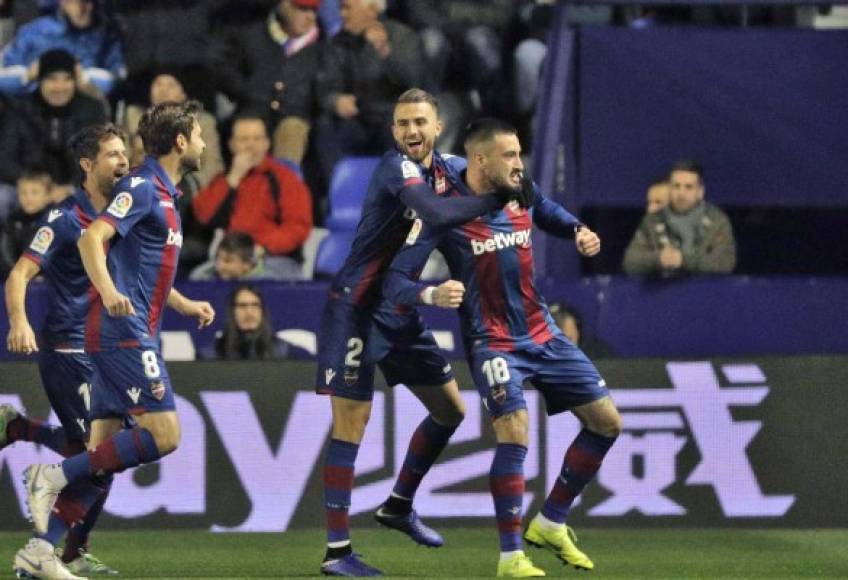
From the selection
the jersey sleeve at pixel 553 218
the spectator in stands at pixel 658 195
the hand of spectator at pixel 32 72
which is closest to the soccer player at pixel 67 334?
the jersey sleeve at pixel 553 218

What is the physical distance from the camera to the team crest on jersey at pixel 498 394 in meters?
9.29

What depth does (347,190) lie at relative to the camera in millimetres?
14414

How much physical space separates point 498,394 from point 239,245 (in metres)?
4.21

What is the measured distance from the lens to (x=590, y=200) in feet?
48.2

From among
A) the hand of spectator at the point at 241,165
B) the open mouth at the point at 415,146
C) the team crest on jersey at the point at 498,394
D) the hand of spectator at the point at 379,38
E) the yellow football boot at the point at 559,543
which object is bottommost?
the yellow football boot at the point at 559,543

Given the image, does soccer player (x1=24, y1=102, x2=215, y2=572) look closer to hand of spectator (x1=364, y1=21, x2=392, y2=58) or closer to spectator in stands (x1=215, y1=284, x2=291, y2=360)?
spectator in stands (x1=215, y1=284, x2=291, y2=360)

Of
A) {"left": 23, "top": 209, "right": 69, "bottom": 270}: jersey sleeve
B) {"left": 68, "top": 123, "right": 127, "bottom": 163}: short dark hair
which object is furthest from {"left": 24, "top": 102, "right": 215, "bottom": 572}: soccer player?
{"left": 23, "top": 209, "right": 69, "bottom": 270}: jersey sleeve

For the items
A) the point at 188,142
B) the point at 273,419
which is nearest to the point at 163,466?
the point at 273,419

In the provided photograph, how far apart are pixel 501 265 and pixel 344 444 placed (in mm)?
1108

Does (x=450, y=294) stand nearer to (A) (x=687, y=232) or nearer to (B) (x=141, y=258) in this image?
(B) (x=141, y=258)

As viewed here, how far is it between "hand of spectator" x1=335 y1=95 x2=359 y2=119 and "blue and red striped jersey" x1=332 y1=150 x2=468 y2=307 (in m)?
4.99

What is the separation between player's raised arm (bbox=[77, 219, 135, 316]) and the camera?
8.59 metres

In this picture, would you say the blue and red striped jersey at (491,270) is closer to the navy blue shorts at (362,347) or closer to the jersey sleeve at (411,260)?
the jersey sleeve at (411,260)

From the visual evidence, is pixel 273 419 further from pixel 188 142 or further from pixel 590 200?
pixel 590 200
